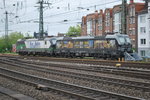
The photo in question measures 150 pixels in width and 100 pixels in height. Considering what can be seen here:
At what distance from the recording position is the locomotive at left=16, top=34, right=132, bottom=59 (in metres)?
31.0

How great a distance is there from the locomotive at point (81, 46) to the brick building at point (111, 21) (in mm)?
24366

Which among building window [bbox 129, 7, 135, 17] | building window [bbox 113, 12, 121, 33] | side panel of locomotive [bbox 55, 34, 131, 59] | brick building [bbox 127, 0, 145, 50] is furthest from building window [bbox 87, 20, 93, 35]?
side panel of locomotive [bbox 55, 34, 131, 59]

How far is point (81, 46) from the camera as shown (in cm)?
3625

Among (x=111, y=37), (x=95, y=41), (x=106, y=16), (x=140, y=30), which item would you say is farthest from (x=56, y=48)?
(x=106, y=16)

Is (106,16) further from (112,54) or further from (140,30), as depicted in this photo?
(112,54)

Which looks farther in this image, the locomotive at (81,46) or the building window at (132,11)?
the building window at (132,11)

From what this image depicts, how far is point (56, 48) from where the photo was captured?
4156cm

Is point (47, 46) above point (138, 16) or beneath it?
beneath

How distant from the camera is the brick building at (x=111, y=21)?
204 feet

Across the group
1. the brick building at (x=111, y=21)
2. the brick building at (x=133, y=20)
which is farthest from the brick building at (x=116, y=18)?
the brick building at (x=133, y=20)

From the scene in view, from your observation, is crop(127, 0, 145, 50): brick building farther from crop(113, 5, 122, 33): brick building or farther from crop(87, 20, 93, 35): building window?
crop(87, 20, 93, 35): building window

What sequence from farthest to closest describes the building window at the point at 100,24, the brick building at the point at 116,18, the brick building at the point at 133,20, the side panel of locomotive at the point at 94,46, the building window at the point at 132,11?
the building window at the point at 100,24 → the brick building at the point at 116,18 → the building window at the point at 132,11 → the brick building at the point at 133,20 → the side panel of locomotive at the point at 94,46

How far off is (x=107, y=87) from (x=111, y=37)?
63.0 ft

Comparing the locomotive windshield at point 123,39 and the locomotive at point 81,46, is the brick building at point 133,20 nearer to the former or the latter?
the locomotive at point 81,46
